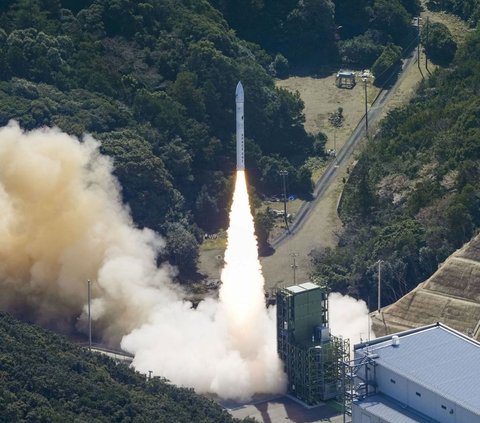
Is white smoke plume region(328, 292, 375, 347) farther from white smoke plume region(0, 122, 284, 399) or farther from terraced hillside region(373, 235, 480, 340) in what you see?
white smoke plume region(0, 122, 284, 399)

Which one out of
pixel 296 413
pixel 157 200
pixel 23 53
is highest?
pixel 23 53

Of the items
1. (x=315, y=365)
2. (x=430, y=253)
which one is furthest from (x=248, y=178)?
(x=315, y=365)

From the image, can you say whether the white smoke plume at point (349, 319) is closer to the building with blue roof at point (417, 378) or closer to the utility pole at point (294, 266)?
the utility pole at point (294, 266)

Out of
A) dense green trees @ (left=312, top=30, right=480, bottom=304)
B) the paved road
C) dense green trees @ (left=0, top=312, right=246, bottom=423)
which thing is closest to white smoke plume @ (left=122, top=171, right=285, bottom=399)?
dense green trees @ (left=0, top=312, right=246, bottom=423)

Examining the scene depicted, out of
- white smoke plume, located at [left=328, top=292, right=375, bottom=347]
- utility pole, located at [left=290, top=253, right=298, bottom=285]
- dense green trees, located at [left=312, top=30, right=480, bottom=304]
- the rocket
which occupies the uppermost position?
the rocket

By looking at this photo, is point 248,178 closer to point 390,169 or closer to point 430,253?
point 390,169

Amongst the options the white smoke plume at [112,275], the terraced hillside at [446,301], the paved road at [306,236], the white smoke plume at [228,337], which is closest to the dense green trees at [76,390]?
the white smoke plume at [228,337]

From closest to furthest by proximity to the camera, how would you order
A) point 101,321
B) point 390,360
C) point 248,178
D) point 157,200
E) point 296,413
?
point 390,360, point 296,413, point 101,321, point 157,200, point 248,178
